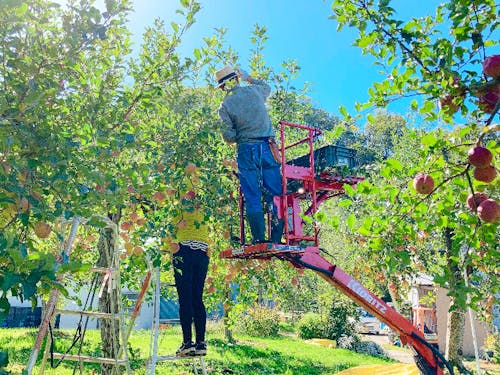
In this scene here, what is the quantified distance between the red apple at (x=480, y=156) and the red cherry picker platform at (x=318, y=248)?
116 inches

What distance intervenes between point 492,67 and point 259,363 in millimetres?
9536

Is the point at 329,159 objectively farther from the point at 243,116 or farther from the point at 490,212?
the point at 490,212

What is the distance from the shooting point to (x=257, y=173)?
5273 mm

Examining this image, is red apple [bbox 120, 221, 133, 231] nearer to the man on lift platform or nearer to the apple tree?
the man on lift platform

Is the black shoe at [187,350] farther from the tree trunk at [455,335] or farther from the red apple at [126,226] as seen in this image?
the tree trunk at [455,335]

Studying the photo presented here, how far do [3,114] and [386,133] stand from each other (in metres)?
42.2

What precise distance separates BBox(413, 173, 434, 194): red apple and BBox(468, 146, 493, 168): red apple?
0.38 meters

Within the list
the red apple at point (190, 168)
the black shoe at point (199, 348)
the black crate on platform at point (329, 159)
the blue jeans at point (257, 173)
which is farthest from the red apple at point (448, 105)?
the black crate on platform at point (329, 159)

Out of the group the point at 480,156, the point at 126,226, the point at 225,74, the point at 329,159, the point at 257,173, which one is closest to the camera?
the point at 480,156

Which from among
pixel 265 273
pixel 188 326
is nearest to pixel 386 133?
pixel 265 273

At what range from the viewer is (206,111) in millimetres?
4285

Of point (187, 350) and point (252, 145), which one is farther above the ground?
point (252, 145)

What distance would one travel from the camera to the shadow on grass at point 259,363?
30.9 ft

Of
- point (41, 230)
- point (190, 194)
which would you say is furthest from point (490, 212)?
point (41, 230)
